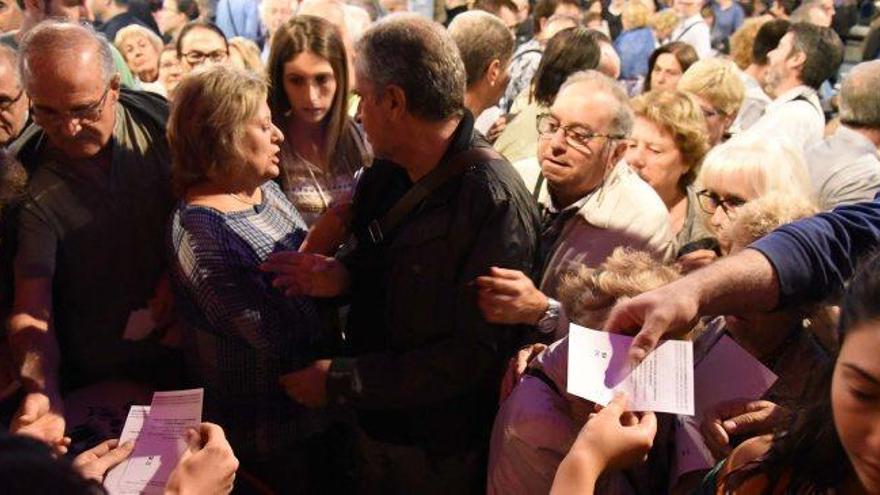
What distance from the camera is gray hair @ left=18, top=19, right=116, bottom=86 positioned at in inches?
102

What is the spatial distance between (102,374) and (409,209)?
1.12 m

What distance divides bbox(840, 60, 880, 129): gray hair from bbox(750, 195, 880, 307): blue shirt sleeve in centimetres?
236

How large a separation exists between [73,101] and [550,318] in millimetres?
1482

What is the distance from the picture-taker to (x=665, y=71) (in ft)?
18.2

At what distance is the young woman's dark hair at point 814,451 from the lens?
4.50 ft

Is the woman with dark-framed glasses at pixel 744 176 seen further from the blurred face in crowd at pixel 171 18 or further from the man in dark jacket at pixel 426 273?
the blurred face in crowd at pixel 171 18

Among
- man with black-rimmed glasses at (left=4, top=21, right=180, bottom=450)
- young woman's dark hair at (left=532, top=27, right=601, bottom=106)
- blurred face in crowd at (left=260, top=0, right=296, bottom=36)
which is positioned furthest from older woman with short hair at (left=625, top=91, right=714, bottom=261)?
blurred face in crowd at (left=260, top=0, right=296, bottom=36)

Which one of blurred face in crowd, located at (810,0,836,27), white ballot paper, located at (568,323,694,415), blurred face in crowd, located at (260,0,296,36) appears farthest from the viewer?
blurred face in crowd, located at (810,0,836,27)

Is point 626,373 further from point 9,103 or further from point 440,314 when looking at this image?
point 9,103

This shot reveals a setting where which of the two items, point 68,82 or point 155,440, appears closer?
point 155,440

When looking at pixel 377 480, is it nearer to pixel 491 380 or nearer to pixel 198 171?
pixel 491 380

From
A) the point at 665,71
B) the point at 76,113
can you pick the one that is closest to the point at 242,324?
the point at 76,113

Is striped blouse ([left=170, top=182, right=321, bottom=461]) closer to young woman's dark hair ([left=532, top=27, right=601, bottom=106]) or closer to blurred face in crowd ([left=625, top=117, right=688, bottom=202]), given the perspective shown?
blurred face in crowd ([left=625, top=117, right=688, bottom=202])

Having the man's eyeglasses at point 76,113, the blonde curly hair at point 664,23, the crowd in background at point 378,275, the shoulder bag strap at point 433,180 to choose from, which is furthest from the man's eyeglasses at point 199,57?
the blonde curly hair at point 664,23
